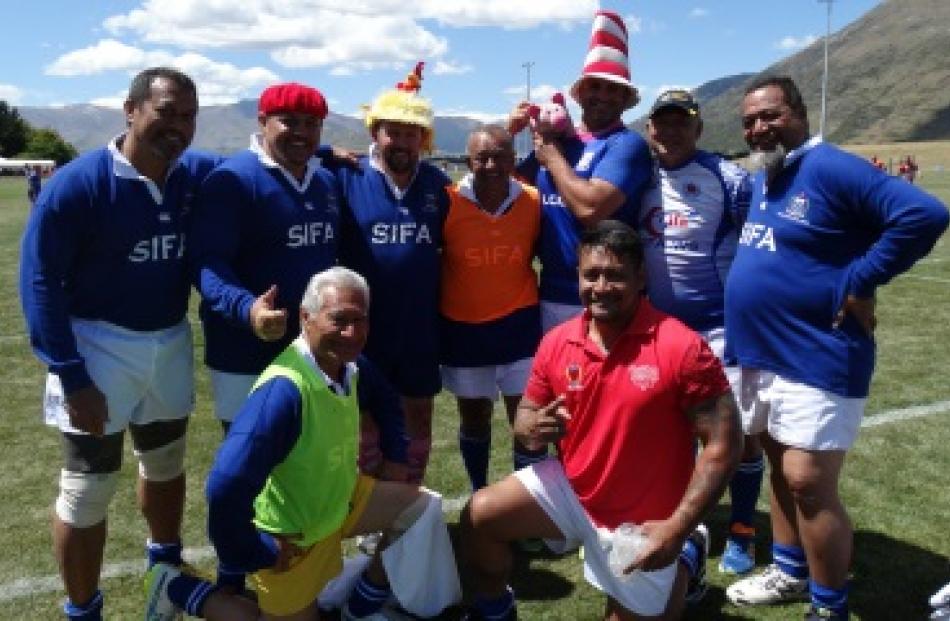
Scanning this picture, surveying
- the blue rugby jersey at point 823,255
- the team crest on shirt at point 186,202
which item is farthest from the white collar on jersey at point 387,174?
the blue rugby jersey at point 823,255

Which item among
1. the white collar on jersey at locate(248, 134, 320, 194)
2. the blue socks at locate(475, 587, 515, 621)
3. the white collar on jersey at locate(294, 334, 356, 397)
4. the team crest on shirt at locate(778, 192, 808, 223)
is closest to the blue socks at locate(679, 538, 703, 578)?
the blue socks at locate(475, 587, 515, 621)

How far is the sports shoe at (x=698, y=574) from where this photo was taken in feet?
12.7

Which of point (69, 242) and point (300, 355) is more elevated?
point (69, 242)

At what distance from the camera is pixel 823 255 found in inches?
140

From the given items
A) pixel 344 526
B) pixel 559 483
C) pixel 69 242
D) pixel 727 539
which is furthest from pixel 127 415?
pixel 727 539

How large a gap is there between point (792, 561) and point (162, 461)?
118 inches

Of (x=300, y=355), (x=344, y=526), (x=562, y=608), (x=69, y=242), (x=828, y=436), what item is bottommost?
(x=562, y=608)

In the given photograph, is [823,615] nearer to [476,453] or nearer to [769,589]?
[769,589]

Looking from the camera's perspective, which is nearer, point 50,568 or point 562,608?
point 562,608

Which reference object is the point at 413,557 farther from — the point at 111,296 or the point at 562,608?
the point at 111,296

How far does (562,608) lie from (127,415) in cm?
215

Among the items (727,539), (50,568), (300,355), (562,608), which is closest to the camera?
(300,355)

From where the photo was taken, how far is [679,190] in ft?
14.0

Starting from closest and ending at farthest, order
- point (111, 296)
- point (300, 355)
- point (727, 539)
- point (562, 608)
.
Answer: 1. point (300, 355)
2. point (111, 296)
3. point (562, 608)
4. point (727, 539)
